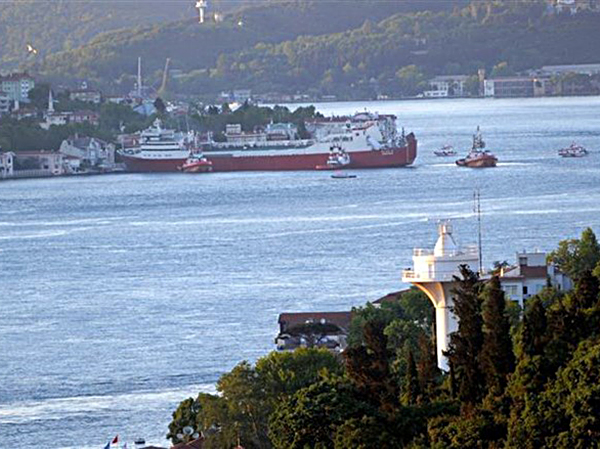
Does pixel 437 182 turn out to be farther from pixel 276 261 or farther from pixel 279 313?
pixel 279 313

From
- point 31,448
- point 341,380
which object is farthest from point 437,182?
point 341,380

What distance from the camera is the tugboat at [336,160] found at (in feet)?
186

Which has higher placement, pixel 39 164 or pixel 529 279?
pixel 529 279

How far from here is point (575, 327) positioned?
13711 mm

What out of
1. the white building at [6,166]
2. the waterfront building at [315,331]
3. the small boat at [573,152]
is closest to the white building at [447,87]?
the white building at [6,166]

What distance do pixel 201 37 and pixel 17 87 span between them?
161 feet

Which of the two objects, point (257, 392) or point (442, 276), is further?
point (257, 392)

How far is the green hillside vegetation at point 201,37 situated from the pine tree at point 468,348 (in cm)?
9115

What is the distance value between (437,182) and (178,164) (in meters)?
13.2

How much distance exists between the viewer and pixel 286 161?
58.2m

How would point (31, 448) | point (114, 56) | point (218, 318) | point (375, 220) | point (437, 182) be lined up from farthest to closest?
1. point (114, 56)
2. point (437, 182)
3. point (375, 220)
4. point (218, 318)
5. point (31, 448)

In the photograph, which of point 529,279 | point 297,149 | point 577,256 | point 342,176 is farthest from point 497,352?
point 297,149

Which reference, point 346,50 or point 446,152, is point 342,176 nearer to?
point 446,152

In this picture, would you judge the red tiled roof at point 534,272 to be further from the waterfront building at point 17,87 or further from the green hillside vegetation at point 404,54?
the green hillside vegetation at point 404,54
